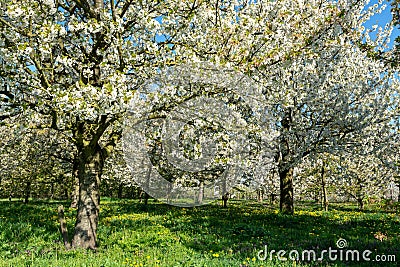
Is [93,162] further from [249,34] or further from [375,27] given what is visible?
[375,27]

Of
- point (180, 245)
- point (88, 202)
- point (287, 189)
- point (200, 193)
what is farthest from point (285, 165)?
point (88, 202)

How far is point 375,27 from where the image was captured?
47.1ft

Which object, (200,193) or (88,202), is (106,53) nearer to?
(88,202)

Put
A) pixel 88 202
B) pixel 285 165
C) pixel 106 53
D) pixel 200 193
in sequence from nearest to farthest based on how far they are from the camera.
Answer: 1. pixel 106 53
2. pixel 88 202
3. pixel 285 165
4. pixel 200 193

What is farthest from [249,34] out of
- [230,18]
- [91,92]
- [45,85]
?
[45,85]

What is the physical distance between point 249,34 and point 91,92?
357 cm

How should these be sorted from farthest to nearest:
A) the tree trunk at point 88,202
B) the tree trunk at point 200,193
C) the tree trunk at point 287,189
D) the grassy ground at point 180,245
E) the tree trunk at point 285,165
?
the tree trunk at point 200,193, the tree trunk at point 287,189, the tree trunk at point 285,165, the tree trunk at point 88,202, the grassy ground at point 180,245

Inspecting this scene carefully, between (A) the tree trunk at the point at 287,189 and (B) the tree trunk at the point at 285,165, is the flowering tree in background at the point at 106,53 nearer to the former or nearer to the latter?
(B) the tree trunk at the point at 285,165

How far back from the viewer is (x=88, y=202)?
27.6ft

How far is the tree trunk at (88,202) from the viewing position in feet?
26.3

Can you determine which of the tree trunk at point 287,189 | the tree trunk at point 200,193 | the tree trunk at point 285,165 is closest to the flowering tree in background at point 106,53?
the tree trunk at point 285,165

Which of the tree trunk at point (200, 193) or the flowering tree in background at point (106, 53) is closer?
the flowering tree in background at point (106, 53)

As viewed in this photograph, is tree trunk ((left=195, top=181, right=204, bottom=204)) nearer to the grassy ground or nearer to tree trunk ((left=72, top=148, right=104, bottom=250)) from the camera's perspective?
the grassy ground

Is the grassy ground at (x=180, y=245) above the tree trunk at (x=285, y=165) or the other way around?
the other way around
